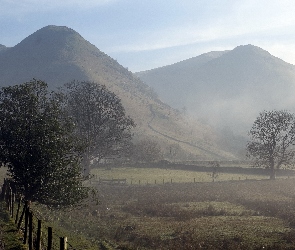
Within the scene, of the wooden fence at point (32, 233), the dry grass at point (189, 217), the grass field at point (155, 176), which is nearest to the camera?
the wooden fence at point (32, 233)

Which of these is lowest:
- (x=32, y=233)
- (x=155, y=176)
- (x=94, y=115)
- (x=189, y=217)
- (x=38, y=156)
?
(x=155, y=176)

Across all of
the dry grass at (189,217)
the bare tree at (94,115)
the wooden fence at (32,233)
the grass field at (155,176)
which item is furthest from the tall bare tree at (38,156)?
the grass field at (155,176)

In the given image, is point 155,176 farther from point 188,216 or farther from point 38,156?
point 38,156

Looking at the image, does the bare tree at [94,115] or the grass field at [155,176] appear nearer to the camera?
the bare tree at [94,115]

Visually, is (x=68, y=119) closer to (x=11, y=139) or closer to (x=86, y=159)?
(x=11, y=139)

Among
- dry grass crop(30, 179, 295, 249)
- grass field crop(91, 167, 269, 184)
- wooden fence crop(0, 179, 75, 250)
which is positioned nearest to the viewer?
wooden fence crop(0, 179, 75, 250)

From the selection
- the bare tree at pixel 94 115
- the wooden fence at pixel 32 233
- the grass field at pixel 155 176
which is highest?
the bare tree at pixel 94 115

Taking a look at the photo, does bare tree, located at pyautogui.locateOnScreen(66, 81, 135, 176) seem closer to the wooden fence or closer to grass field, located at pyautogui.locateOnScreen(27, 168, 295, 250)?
grass field, located at pyautogui.locateOnScreen(27, 168, 295, 250)

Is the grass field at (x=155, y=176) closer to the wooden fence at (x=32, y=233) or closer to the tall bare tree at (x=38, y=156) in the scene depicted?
the tall bare tree at (x=38, y=156)

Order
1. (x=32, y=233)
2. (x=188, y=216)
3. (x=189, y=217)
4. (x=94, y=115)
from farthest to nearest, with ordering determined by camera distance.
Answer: (x=94, y=115), (x=188, y=216), (x=189, y=217), (x=32, y=233)

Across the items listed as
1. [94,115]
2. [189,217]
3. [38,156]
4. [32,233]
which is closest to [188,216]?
[189,217]

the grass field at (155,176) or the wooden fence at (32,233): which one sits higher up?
the wooden fence at (32,233)

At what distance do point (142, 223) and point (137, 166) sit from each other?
194 feet

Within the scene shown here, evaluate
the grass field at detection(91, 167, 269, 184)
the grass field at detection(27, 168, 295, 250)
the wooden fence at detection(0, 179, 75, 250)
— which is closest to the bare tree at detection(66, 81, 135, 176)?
the grass field at detection(91, 167, 269, 184)
